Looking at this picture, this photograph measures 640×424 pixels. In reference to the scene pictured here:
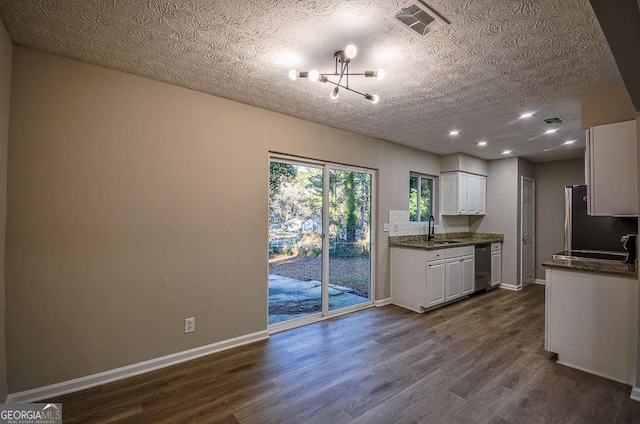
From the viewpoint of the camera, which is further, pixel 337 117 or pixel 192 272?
pixel 337 117

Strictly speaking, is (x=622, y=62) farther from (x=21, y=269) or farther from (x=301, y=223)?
(x=21, y=269)

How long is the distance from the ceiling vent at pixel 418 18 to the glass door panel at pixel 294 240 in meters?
1.96

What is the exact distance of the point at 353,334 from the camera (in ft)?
10.4

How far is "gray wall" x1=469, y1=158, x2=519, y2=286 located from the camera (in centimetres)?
519

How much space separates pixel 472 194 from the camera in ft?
17.3

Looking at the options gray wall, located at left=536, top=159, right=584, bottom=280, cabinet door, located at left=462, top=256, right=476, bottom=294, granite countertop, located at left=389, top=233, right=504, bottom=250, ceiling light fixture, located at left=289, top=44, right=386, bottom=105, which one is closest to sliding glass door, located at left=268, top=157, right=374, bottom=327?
granite countertop, located at left=389, top=233, right=504, bottom=250

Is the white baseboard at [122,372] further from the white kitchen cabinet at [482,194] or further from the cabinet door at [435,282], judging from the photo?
the white kitchen cabinet at [482,194]

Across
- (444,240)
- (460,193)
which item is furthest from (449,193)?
(444,240)

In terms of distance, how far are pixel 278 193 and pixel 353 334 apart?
1.77m

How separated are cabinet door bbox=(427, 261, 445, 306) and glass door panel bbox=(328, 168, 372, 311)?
2.67 ft

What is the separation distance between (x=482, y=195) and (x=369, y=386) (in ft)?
15.1

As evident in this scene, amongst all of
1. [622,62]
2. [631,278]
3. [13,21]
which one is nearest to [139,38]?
[13,21]

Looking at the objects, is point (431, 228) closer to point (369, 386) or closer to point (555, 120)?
point (555, 120)

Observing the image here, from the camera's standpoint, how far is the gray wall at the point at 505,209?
5.19 meters
